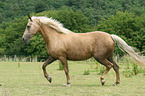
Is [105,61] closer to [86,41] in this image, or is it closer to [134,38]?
[86,41]

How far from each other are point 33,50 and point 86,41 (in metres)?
51.9

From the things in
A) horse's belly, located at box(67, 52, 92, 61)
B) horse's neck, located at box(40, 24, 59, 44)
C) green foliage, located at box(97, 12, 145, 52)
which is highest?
green foliage, located at box(97, 12, 145, 52)

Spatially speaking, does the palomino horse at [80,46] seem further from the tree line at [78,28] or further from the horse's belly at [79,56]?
the tree line at [78,28]

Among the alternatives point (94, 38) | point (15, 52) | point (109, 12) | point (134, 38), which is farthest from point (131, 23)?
point (94, 38)

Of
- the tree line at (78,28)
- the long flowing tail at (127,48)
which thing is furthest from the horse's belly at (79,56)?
the tree line at (78,28)

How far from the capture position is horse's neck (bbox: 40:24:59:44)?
10511mm

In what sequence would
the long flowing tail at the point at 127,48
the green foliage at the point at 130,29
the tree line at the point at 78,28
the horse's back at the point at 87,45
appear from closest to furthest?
the horse's back at the point at 87,45, the long flowing tail at the point at 127,48, the green foliage at the point at 130,29, the tree line at the point at 78,28

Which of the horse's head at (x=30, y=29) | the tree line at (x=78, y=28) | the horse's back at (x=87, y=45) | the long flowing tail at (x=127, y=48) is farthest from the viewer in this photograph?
the tree line at (x=78, y=28)

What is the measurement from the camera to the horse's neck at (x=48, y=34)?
34.5ft

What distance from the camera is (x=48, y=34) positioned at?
1062 centimetres

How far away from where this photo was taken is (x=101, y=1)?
119 metres

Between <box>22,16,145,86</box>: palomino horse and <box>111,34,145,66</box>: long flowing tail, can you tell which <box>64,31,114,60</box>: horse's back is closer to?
<box>22,16,145,86</box>: palomino horse

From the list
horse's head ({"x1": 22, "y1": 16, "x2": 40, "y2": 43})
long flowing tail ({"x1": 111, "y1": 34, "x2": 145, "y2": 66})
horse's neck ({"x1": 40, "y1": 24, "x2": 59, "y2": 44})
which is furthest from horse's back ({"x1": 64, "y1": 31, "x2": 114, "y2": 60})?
horse's head ({"x1": 22, "y1": 16, "x2": 40, "y2": 43})

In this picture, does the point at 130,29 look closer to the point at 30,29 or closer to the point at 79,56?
the point at 79,56
